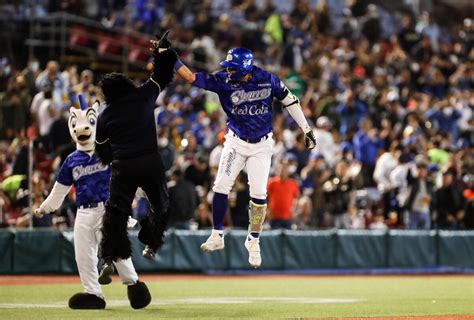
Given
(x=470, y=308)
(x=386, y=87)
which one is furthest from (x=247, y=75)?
(x=386, y=87)

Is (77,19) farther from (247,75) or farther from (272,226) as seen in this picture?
Result: (247,75)

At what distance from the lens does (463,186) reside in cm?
2359

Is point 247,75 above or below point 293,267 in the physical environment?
above

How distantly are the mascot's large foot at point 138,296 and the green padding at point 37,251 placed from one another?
286 inches

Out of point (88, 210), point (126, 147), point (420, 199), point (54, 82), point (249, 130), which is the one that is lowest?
point (420, 199)

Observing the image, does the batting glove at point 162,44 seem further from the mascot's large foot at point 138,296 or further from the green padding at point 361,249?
the green padding at point 361,249

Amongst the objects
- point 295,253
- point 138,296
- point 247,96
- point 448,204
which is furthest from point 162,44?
point 448,204

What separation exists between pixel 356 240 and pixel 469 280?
3.40 meters

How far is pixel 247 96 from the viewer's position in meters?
13.1

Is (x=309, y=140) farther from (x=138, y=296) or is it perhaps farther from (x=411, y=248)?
(x=411, y=248)

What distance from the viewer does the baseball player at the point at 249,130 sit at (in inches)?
514

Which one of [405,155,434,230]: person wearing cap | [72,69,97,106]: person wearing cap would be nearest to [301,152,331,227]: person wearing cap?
[405,155,434,230]: person wearing cap

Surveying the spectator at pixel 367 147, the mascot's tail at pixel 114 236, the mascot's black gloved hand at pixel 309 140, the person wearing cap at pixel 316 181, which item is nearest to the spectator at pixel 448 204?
the spectator at pixel 367 147

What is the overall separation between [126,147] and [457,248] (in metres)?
12.0
